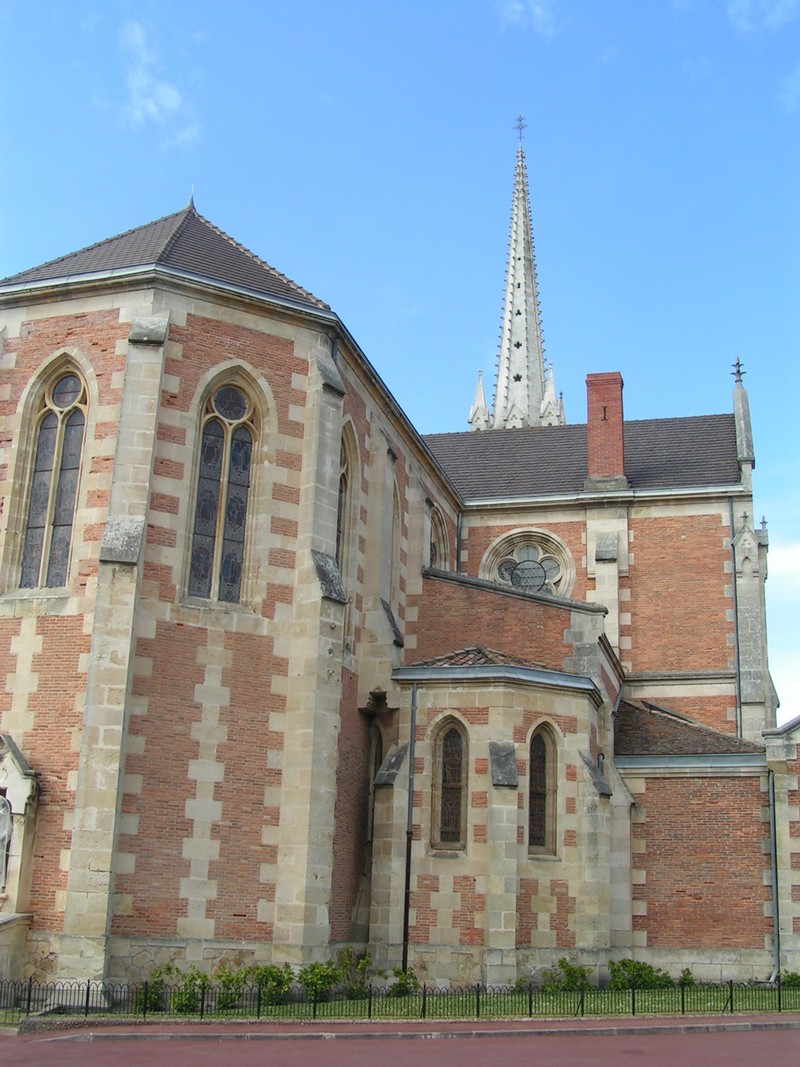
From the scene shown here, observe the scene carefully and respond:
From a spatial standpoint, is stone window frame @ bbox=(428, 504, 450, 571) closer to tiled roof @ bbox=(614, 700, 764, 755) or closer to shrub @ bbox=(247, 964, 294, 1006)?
tiled roof @ bbox=(614, 700, 764, 755)

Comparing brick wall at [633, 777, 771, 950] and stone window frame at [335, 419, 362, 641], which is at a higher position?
stone window frame at [335, 419, 362, 641]

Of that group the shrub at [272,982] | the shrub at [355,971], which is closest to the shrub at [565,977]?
the shrub at [355,971]

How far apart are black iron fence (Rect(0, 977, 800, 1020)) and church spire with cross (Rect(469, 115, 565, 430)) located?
176 ft

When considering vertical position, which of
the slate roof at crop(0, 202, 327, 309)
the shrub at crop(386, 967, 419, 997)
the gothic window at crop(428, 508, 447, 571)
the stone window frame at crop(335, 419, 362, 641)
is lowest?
the shrub at crop(386, 967, 419, 997)

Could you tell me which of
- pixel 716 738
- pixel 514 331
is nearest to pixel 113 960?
pixel 716 738

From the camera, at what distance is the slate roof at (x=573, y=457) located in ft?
121

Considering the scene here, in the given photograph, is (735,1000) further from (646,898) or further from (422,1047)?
(422,1047)

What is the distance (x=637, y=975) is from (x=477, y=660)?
704 centimetres

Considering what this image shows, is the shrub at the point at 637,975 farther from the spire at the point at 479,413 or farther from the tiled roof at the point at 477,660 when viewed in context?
the spire at the point at 479,413

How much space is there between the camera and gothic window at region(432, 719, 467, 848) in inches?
899

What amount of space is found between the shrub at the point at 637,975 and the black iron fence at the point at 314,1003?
335 centimetres

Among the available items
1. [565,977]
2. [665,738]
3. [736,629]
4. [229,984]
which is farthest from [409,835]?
[736,629]

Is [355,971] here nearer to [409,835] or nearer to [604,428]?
[409,835]

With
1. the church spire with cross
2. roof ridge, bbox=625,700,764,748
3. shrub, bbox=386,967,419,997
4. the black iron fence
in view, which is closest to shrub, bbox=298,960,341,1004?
the black iron fence
